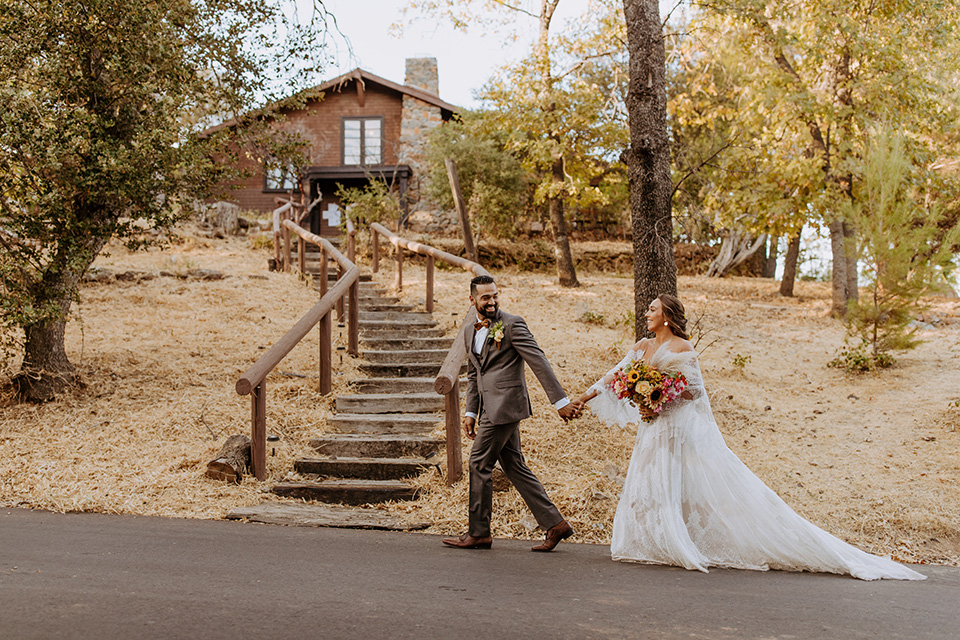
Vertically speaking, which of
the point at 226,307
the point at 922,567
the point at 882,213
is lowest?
the point at 922,567

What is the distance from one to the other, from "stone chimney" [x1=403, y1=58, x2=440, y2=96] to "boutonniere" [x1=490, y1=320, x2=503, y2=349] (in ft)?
74.9

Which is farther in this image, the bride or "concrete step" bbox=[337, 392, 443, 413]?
"concrete step" bbox=[337, 392, 443, 413]

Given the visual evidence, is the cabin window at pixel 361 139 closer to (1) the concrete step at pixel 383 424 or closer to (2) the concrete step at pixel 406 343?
(2) the concrete step at pixel 406 343

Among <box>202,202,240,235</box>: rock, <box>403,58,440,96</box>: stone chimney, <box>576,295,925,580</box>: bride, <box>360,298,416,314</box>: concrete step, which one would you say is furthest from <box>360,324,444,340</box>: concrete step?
<box>403,58,440,96</box>: stone chimney

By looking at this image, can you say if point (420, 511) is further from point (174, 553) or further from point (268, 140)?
point (268, 140)

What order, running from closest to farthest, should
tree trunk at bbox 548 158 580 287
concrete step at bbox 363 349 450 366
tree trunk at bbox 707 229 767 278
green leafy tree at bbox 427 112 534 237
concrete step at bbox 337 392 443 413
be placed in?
concrete step at bbox 337 392 443 413
concrete step at bbox 363 349 450 366
tree trunk at bbox 548 158 580 287
green leafy tree at bbox 427 112 534 237
tree trunk at bbox 707 229 767 278

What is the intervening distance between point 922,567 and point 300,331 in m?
5.27

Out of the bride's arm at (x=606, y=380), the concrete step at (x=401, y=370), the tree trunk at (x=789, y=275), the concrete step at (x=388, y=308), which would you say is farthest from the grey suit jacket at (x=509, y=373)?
the tree trunk at (x=789, y=275)

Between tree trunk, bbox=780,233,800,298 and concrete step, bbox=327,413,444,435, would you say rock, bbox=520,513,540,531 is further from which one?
tree trunk, bbox=780,233,800,298

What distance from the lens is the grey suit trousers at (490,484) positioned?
5.11 m

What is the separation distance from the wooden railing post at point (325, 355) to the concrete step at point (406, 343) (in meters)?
1.76

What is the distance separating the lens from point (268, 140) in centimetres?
971

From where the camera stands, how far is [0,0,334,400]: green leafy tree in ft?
23.8

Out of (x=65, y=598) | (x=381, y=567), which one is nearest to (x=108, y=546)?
(x=65, y=598)
